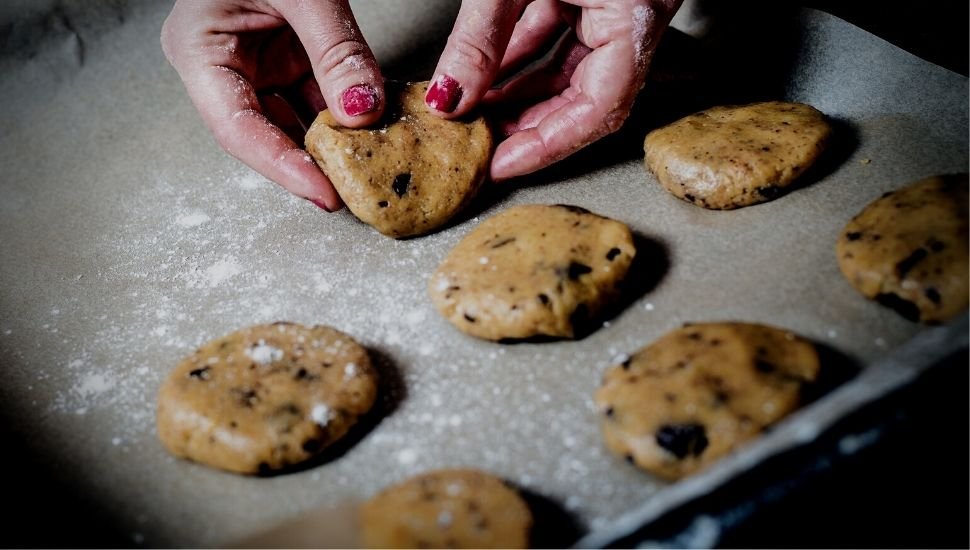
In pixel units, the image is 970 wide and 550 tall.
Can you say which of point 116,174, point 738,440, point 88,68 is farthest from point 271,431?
point 88,68

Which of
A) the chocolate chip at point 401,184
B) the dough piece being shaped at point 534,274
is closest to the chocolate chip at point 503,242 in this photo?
the dough piece being shaped at point 534,274

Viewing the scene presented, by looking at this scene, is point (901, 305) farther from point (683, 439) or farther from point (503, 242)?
point (503, 242)

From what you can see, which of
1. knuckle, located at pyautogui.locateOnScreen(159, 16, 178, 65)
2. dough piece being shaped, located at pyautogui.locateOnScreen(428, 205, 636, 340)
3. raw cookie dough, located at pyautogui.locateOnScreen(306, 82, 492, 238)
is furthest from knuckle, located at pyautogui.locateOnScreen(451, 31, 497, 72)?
knuckle, located at pyautogui.locateOnScreen(159, 16, 178, 65)

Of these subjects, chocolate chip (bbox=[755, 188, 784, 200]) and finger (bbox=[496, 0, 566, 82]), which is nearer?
chocolate chip (bbox=[755, 188, 784, 200])

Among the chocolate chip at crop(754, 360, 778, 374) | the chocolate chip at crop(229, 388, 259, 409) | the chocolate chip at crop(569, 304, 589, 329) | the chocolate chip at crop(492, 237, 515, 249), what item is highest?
the chocolate chip at crop(754, 360, 778, 374)

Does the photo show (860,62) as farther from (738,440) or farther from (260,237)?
(260,237)

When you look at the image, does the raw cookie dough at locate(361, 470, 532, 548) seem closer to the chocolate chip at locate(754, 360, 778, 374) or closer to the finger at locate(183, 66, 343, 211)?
the chocolate chip at locate(754, 360, 778, 374)

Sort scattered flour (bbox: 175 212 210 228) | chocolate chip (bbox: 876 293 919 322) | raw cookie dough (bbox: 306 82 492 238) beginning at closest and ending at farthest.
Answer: chocolate chip (bbox: 876 293 919 322) < raw cookie dough (bbox: 306 82 492 238) < scattered flour (bbox: 175 212 210 228)
